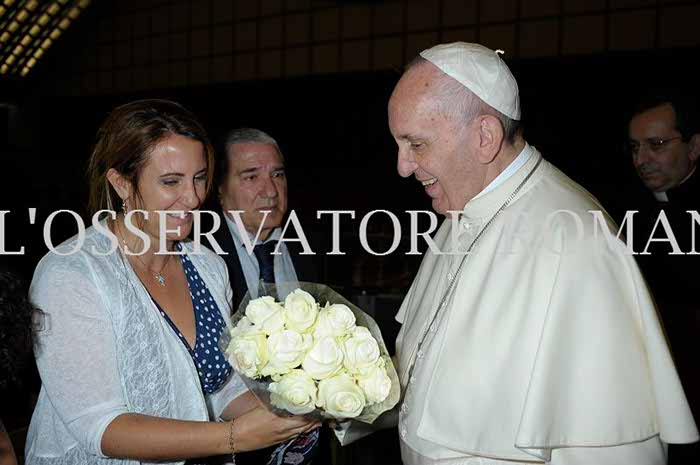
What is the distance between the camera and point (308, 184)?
282 inches

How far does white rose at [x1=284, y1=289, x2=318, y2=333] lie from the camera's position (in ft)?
5.29

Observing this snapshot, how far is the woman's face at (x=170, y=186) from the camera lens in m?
2.13

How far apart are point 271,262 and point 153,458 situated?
59.6 inches

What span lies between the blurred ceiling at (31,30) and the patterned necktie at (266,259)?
26.5ft

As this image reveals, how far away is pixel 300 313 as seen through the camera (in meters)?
1.62

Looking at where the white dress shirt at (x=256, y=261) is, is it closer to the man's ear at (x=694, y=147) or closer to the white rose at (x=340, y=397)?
the white rose at (x=340, y=397)

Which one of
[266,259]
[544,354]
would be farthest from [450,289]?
[266,259]

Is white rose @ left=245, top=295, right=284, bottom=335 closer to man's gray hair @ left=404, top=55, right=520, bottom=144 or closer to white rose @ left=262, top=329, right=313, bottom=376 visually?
white rose @ left=262, top=329, right=313, bottom=376

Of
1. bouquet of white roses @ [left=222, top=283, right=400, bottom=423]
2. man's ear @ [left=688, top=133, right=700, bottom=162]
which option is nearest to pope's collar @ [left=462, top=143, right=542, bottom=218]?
bouquet of white roses @ [left=222, top=283, right=400, bottom=423]

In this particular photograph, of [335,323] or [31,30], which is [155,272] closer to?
[335,323]

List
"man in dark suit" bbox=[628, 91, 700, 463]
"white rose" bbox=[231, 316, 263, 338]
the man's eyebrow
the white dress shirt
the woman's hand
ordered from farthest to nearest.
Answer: "man in dark suit" bbox=[628, 91, 700, 463]
the man's eyebrow
the white dress shirt
the woman's hand
"white rose" bbox=[231, 316, 263, 338]

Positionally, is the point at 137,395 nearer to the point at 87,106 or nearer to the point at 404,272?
the point at 404,272

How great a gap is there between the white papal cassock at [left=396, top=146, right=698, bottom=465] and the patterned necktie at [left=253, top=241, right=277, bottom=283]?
1.22 m

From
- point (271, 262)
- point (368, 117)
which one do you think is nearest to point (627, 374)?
point (271, 262)
